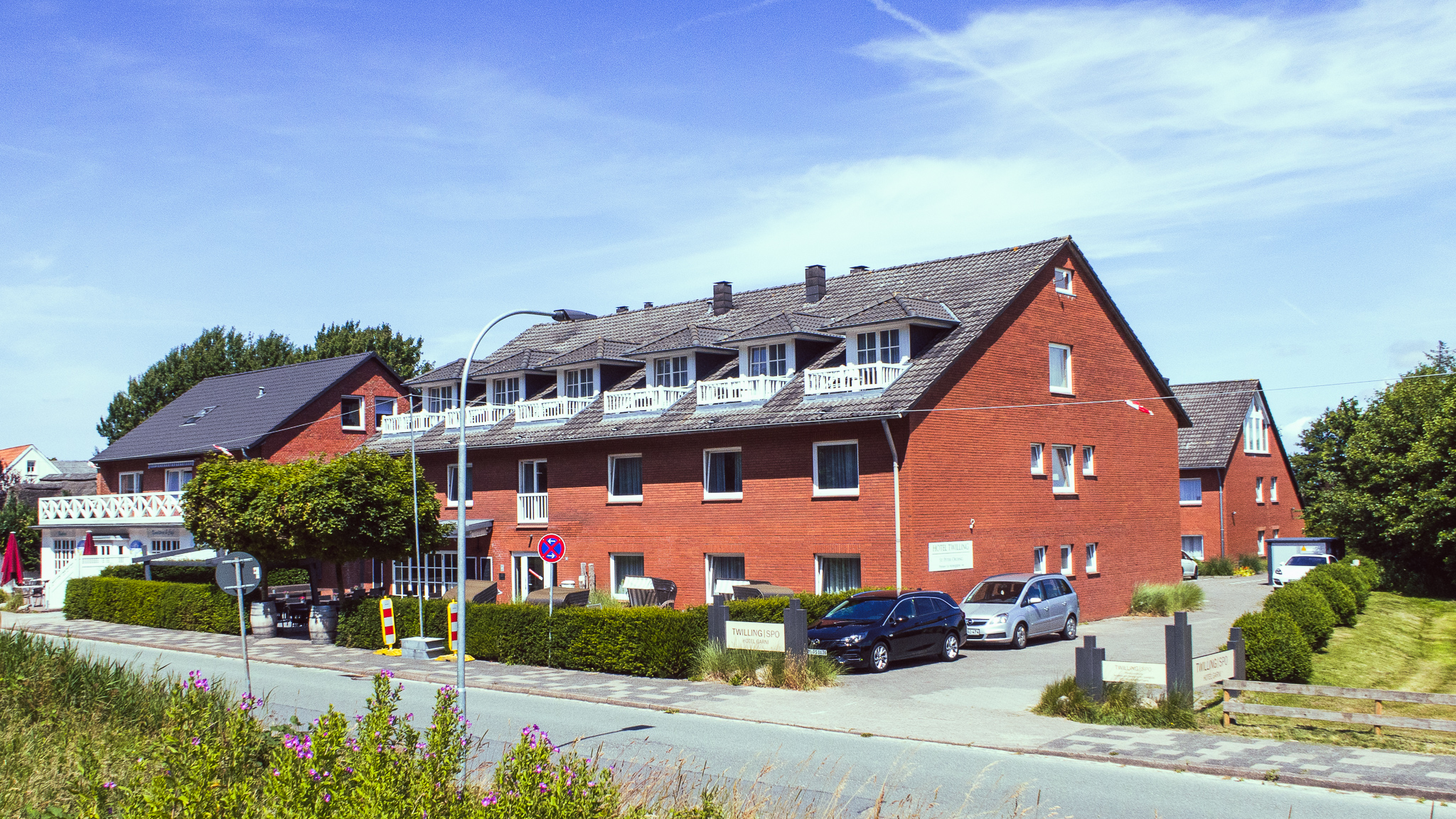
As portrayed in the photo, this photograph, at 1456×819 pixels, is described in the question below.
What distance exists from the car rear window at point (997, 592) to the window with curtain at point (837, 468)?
12.1 ft

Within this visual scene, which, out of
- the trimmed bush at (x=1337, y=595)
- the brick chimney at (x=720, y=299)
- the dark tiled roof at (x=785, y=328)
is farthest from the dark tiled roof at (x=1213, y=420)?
the dark tiled roof at (x=785, y=328)

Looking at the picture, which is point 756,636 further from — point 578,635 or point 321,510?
point 321,510

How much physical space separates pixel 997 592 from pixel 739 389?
861cm

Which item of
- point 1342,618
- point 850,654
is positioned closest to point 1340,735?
point 850,654

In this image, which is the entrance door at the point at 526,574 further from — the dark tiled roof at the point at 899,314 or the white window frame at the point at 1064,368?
the white window frame at the point at 1064,368

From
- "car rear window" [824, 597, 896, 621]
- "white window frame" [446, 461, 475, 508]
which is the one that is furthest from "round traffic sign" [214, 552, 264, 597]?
"white window frame" [446, 461, 475, 508]

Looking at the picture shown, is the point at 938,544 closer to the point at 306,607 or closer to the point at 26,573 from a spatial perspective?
the point at 306,607

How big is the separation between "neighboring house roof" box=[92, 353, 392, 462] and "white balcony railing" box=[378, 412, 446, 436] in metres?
4.70

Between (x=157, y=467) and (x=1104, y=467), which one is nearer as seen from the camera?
(x=1104, y=467)

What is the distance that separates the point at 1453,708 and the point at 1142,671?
20.6 ft

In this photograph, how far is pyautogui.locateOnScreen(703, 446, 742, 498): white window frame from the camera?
2975cm

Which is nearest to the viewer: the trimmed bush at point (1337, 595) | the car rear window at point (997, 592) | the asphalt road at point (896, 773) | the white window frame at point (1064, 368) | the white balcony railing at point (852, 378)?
the asphalt road at point (896, 773)

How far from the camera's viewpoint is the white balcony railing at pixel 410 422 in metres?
40.0

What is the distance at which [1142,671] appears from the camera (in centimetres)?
1583
